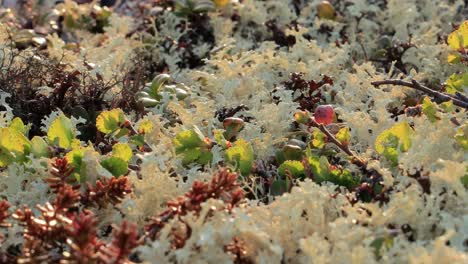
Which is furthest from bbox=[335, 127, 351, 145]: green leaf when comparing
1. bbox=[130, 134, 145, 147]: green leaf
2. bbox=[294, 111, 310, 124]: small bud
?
bbox=[130, 134, 145, 147]: green leaf

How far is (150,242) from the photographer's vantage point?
1.23 meters

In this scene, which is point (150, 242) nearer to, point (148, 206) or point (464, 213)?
point (148, 206)

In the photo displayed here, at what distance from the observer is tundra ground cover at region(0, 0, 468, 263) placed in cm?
127

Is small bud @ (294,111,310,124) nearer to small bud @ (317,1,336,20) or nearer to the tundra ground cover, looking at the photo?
the tundra ground cover

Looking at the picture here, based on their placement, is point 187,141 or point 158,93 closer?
point 187,141

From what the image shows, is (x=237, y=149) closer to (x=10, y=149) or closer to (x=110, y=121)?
(x=110, y=121)

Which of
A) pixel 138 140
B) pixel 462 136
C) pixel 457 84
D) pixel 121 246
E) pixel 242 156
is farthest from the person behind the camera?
pixel 457 84

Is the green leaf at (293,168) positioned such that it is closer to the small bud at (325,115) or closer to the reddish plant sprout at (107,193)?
the small bud at (325,115)

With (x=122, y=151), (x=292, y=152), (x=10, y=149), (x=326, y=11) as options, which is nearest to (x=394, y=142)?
(x=292, y=152)

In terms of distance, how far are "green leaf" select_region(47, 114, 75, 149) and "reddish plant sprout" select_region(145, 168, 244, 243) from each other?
0.47 metres

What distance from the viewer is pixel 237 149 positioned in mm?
1664

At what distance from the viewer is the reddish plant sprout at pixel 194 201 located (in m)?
1.31

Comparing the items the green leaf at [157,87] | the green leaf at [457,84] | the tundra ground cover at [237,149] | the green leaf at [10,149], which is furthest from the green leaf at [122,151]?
the green leaf at [457,84]

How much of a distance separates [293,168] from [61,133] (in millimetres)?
565
